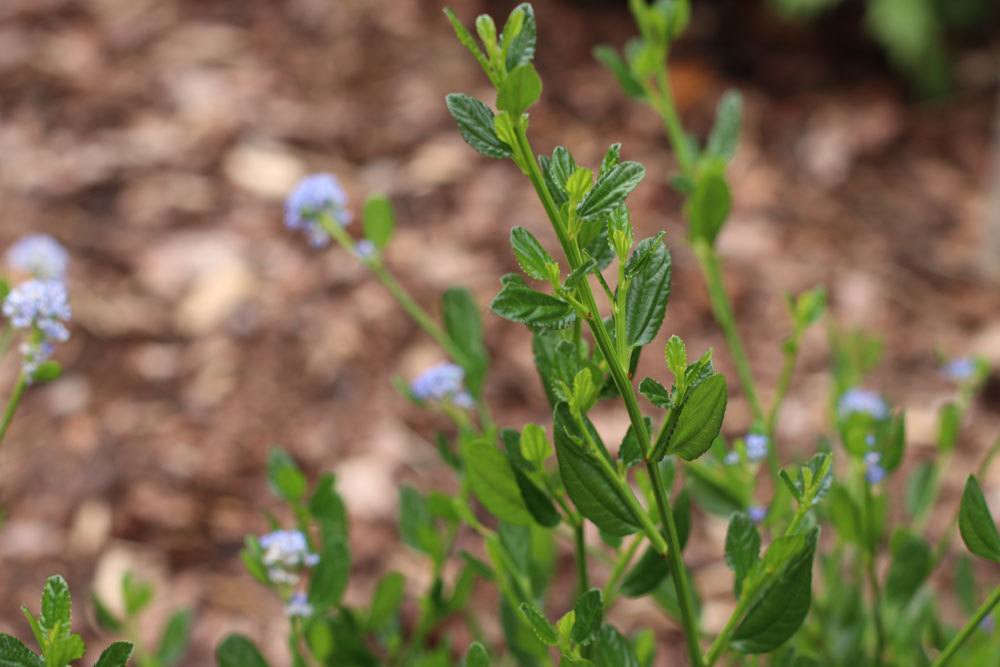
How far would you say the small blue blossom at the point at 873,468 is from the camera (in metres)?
0.85

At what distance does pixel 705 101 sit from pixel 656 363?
98cm

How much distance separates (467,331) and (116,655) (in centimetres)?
39

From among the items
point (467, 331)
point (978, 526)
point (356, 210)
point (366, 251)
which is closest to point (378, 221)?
point (366, 251)

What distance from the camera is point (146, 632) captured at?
159 centimetres

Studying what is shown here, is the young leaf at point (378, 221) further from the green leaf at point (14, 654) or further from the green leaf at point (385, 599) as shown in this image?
the green leaf at point (14, 654)

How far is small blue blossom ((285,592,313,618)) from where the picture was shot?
0.80 m

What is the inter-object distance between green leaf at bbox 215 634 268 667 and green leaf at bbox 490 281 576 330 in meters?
0.34

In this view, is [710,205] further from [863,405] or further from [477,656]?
[477,656]

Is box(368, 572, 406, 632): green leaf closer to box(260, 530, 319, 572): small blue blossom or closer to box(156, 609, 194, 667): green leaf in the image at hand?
box(260, 530, 319, 572): small blue blossom

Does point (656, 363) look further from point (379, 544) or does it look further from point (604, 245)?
point (604, 245)

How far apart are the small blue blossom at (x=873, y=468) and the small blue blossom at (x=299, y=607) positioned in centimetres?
38

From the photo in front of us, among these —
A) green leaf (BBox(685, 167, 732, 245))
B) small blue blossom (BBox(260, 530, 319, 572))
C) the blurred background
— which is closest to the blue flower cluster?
small blue blossom (BBox(260, 530, 319, 572))

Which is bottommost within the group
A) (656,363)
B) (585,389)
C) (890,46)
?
(656,363)

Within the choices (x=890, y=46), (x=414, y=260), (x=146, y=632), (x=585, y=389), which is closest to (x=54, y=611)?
(x=585, y=389)
